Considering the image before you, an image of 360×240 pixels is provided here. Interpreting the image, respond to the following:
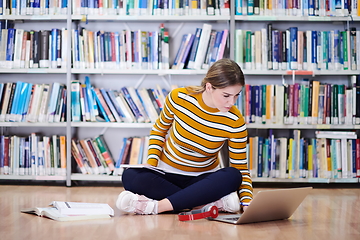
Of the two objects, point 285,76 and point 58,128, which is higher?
point 285,76

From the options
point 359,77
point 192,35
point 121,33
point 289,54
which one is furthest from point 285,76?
point 121,33

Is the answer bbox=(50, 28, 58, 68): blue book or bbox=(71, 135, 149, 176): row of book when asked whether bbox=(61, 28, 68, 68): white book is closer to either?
bbox=(50, 28, 58, 68): blue book

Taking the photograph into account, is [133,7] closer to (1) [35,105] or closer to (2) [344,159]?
(1) [35,105]

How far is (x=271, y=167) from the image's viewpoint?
3.21m

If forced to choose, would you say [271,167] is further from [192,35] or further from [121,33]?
[121,33]

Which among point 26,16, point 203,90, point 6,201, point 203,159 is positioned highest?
point 26,16

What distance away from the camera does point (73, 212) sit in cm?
200

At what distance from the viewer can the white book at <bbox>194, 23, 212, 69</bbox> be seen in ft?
Answer: 10.5

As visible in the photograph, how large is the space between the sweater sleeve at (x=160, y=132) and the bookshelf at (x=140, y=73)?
34.2 inches

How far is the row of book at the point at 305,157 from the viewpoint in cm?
321

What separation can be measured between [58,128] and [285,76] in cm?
180

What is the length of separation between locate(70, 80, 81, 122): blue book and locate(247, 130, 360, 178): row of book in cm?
126

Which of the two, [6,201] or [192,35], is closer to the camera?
[6,201]

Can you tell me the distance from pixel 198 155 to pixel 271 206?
511mm
